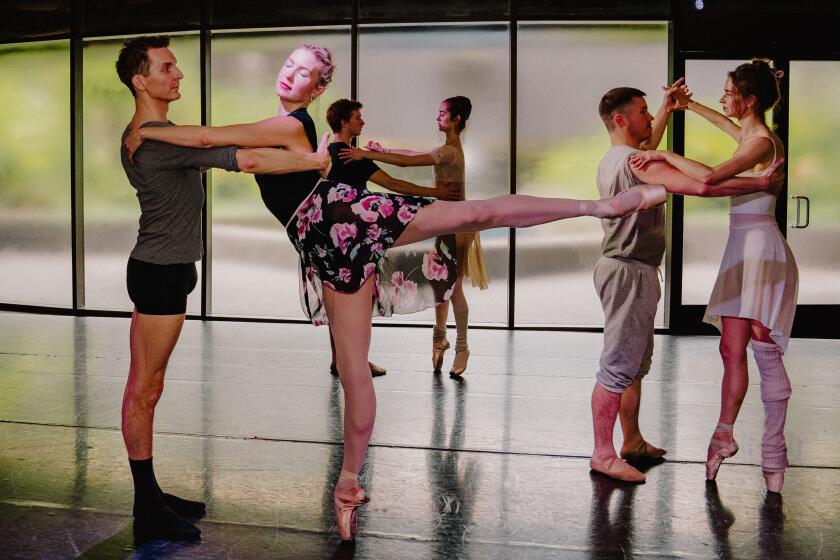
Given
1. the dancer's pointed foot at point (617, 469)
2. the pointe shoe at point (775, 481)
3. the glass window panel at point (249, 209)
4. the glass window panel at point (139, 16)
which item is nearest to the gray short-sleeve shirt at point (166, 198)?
the dancer's pointed foot at point (617, 469)

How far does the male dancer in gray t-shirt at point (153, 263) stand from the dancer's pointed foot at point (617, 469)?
1.65 meters

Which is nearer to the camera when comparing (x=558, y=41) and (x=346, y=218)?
(x=346, y=218)

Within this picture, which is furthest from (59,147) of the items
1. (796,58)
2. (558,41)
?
(796,58)

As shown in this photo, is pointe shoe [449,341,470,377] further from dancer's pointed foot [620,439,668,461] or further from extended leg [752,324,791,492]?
extended leg [752,324,791,492]

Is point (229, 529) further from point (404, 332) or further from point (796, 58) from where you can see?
point (796, 58)

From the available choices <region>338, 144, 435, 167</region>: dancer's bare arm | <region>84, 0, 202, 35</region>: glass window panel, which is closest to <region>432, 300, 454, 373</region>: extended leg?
<region>338, 144, 435, 167</region>: dancer's bare arm

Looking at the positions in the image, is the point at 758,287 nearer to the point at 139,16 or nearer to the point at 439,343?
the point at 439,343

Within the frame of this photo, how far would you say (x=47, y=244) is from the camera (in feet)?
32.8

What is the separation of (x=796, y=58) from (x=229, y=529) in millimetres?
7075

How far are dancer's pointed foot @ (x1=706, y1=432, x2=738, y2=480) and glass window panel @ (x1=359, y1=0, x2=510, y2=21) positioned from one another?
19.4 ft

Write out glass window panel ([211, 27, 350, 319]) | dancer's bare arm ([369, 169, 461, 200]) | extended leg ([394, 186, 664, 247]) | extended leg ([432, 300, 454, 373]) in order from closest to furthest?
extended leg ([394, 186, 664, 247]) < dancer's bare arm ([369, 169, 461, 200]) < extended leg ([432, 300, 454, 373]) < glass window panel ([211, 27, 350, 319])

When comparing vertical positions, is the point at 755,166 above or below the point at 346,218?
above

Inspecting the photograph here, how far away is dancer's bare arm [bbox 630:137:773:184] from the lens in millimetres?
3266

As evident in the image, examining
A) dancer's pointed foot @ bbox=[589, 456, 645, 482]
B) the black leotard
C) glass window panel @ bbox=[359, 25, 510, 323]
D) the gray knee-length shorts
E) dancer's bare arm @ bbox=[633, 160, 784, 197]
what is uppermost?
glass window panel @ bbox=[359, 25, 510, 323]
